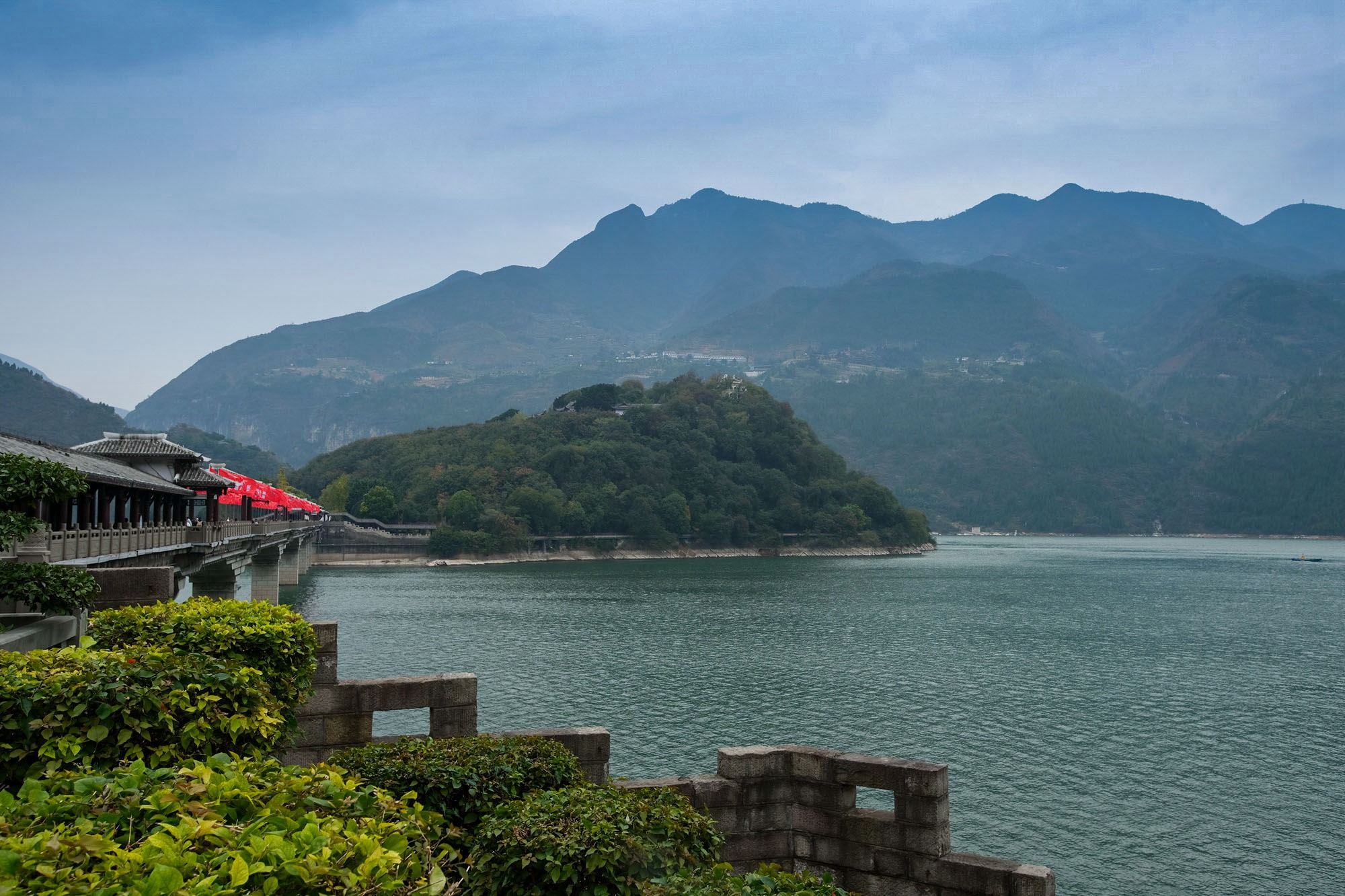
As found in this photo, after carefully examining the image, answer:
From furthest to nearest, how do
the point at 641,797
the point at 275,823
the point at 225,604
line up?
the point at 225,604
the point at 641,797
the point at 275,823

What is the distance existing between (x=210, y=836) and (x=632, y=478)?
155137 mm

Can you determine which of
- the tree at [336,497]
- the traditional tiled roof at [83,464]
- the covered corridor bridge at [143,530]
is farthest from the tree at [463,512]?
the traditional tiled roof at [83,464]

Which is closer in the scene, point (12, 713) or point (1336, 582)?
point (12, 713)

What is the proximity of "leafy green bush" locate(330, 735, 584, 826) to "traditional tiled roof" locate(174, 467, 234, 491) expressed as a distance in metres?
44.5

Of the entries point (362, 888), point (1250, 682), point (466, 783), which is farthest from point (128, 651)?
point (1250, 682)

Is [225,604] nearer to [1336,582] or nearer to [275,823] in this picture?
[275,823]

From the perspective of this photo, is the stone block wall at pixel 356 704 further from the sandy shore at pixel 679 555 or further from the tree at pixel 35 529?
the sandy shore at pixel 679 555

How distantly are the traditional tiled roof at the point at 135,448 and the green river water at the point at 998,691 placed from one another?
12.4m

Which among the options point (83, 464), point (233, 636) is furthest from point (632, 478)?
point (233, 636)

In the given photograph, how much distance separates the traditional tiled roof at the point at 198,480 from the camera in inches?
1900

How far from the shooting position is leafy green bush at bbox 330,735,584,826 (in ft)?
25.0

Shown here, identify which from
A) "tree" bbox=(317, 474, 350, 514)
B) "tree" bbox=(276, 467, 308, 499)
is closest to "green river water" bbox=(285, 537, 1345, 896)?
"tree" bbox=(317, 474, 350, 514)

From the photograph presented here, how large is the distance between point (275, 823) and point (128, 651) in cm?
386

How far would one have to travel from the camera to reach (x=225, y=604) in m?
10.5
